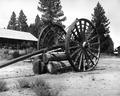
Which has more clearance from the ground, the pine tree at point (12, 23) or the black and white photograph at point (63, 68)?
the pine tree at point (12, 23)

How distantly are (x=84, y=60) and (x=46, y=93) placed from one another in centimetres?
562

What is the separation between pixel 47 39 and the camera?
1091 centimetres

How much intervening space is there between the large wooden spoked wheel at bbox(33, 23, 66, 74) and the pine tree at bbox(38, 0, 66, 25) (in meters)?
35.6

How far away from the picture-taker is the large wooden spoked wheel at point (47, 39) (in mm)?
9609

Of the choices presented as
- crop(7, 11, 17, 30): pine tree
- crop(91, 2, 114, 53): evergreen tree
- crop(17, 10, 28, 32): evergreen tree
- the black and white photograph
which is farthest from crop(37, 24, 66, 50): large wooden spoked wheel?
crop(7, 11, 17, 30): pine tree

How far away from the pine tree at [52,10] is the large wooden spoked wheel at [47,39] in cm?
3565

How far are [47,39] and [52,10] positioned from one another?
37579mm

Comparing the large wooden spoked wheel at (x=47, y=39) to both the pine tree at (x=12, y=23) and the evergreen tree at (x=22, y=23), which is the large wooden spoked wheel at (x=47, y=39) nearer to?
the evergreen tree at (x=22, y=23)

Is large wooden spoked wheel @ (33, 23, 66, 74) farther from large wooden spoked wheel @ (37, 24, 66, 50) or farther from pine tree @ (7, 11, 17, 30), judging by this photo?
pine tree @ (7, 11, 17, 30)

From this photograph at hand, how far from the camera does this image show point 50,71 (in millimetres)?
9375

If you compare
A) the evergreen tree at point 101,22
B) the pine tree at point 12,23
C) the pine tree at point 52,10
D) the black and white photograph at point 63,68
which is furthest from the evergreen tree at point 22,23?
the black and white photograph at point 63,68

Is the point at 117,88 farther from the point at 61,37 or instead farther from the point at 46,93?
the point at 61,37

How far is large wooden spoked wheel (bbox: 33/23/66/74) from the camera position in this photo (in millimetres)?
9609

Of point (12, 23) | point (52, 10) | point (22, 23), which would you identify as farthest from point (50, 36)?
point (12, 23)
